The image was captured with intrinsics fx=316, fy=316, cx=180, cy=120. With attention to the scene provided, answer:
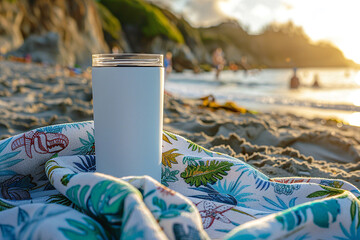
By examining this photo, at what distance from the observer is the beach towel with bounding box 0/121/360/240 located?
25.3 inches

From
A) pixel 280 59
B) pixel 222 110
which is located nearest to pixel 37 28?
pixel 222 110

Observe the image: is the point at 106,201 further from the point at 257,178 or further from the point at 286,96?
the point at 286,96

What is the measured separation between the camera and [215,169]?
1.08 meters

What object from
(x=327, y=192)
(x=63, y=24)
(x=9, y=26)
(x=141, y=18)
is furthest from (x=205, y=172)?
(x=141, y=18)

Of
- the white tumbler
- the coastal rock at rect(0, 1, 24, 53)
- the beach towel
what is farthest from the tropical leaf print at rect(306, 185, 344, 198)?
the coastal rock at rect(0, 1, 24, 53)

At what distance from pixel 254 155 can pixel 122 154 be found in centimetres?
128

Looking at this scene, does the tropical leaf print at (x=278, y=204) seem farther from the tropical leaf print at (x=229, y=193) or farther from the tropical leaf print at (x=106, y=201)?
the tropical leaf print at (x=106, y=201)

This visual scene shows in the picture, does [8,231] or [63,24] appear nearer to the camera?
[8,231]

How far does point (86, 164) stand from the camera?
40.3 inches

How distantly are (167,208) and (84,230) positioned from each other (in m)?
0.18

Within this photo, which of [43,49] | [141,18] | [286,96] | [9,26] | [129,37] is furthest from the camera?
[141,18]

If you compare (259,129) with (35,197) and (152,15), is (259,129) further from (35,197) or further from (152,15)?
(152,15)

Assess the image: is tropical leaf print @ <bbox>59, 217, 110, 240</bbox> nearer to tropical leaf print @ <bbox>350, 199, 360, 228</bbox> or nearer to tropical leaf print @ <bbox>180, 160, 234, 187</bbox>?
tropical leaf print @ <bbox>180, 160, 234, 187</bbox>

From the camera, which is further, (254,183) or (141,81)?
(254,183)
